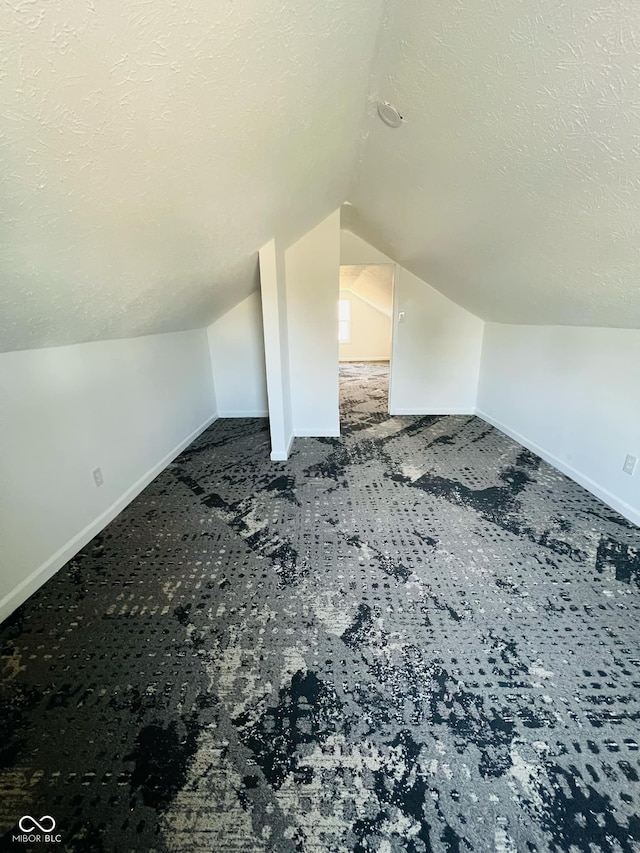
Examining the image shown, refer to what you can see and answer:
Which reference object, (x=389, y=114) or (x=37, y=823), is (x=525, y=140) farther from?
(x=37, y=823)

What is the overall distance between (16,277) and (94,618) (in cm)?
134

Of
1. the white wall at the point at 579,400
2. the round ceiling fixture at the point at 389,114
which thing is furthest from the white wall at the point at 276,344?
the white wall at the point at 579,400

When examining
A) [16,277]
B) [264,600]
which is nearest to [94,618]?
[264,600]

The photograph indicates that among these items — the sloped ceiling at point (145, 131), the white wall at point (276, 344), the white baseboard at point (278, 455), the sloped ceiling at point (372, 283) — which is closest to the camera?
the sloped ceiling at point (145, 131)

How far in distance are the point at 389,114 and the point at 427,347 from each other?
260 cm

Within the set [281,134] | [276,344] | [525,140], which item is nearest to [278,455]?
[276,344]

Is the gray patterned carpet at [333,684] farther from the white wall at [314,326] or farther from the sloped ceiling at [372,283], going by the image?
the sloped ceiling at [372,283]

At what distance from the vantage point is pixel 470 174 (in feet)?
4.91

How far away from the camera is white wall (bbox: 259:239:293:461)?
2.55 meters

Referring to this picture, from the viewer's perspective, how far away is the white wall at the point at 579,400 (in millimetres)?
2045

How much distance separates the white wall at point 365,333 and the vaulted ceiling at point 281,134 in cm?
629

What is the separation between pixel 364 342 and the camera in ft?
27.4

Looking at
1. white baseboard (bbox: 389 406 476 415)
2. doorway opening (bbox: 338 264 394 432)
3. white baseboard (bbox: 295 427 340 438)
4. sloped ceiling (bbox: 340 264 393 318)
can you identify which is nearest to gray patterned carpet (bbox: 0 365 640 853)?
white baseboard (bbox: 295 427 340 438)

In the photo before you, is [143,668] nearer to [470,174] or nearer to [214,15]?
[214,15]
